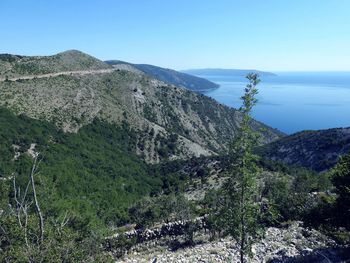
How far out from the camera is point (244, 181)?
1565 centimetres

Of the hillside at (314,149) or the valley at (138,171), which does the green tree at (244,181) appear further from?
the hillside at (314,149)

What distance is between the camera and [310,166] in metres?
72.2

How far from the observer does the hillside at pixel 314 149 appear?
69.2 m

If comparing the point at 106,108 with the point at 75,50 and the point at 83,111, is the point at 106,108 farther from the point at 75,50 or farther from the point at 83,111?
the point at 75,50

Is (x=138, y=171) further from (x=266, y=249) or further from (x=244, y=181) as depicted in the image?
(x=244, y=181)

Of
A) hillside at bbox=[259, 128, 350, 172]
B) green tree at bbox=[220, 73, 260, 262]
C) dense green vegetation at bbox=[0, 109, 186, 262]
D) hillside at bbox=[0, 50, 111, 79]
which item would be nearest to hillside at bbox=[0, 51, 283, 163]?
hillside at bbox=[0, 50, 111, 79]

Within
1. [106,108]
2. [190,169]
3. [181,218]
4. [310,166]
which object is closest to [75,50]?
[106,108]

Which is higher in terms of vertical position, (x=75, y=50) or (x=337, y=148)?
(x=75, y=50)

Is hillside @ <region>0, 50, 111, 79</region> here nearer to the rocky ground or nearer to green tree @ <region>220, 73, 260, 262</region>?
the rocky ground

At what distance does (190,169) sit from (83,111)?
31.4 meters

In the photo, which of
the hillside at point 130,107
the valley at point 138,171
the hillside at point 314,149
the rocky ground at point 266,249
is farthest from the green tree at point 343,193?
the hillside at point 314,149

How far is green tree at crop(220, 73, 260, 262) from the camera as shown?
15.5 metres

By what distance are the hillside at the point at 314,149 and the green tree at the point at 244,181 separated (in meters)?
52.9

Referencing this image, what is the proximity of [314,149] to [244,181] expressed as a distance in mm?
68738
